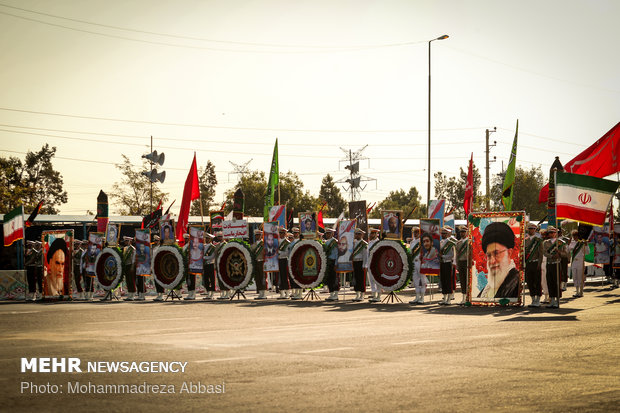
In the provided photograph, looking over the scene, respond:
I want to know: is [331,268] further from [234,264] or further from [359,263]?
[234,264]

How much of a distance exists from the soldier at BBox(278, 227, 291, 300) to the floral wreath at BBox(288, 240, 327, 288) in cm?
97

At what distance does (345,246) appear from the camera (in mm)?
26062

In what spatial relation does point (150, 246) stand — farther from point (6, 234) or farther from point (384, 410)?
point (384, 410)

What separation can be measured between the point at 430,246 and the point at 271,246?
247 inches

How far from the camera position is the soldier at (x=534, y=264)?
2145 cm

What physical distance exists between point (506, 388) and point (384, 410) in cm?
185

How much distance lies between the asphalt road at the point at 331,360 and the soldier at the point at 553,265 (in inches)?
102

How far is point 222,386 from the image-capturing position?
8281mm

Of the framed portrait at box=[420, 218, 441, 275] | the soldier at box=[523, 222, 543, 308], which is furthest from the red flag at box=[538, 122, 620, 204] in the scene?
the framed portrait at box=[420, 218, 441, 275]

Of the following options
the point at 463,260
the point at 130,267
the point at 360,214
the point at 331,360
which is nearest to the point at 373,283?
the point at 463,260

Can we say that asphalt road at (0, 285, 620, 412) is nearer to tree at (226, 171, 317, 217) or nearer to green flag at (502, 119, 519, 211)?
green flag at (502, 119, 519, 211)

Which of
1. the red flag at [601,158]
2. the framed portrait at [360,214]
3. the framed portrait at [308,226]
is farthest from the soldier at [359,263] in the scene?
the red flag at [601,158]

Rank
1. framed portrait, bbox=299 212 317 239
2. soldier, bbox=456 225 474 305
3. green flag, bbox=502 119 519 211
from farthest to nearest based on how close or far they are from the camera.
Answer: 1. green flag, bbox=502 119 519 211
2. framed portrait, bbox=299 212 317 239
3. soldier, bbox=456 225 474 305

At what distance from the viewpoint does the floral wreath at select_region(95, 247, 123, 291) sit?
28953 mm
